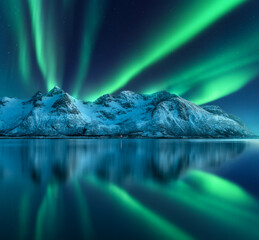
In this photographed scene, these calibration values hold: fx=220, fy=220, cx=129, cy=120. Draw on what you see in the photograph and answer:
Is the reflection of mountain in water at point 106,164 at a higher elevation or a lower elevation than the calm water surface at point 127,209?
higher

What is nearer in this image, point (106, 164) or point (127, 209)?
point (127, 209)

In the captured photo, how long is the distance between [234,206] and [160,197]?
4237mm

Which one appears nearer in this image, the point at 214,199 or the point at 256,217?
the point at 256,217

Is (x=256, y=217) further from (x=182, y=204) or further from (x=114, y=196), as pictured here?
(x=114, y=196)

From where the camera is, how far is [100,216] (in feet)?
34.2

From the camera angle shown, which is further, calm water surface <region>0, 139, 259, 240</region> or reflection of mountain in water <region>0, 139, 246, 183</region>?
reflection of mountain in water <region>0, 139, 246, 183</region>

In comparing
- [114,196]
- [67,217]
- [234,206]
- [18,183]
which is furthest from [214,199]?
[18,183]

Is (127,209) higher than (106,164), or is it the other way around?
(106,164)

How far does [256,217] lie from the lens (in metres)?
10.8

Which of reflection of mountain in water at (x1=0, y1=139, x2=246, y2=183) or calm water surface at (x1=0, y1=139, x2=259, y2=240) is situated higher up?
reflection of mountain in water at (x1=0, y1=139, x2=246, y2=183)

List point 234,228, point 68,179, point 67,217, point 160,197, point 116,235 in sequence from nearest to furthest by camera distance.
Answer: point 116,235
point 234,228
point 67,217
point 160,197
point 68,179

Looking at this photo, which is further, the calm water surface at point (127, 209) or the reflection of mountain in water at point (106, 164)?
the reflection of mountain in water at point (106, 164)

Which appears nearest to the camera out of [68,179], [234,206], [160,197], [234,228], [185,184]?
[234,228]

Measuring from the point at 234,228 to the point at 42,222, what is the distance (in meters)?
8.39
